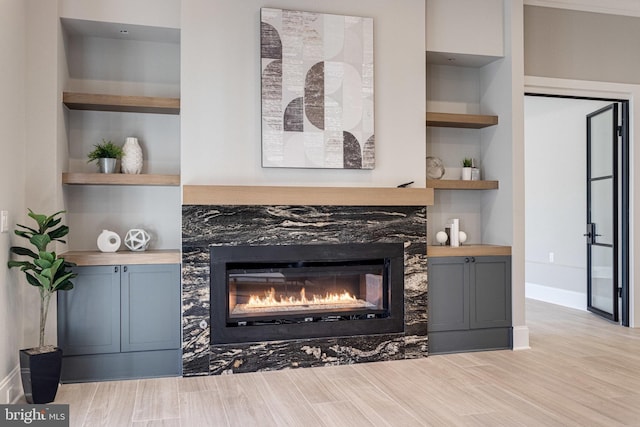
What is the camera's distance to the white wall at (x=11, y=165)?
3119mm

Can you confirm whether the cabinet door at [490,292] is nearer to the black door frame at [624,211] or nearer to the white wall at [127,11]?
the black door frame at [624,211]

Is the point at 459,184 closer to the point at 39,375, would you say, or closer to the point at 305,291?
the point at 305,291

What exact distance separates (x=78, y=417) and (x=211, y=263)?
1289 mm

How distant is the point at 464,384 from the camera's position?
3586 millimetres

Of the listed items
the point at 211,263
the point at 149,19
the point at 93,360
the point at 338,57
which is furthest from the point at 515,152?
the point at 93,360

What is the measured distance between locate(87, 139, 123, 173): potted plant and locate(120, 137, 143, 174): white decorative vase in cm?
5

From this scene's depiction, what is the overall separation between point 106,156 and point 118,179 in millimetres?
241

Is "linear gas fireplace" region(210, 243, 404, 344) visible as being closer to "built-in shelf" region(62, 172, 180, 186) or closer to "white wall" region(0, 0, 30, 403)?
"built-in shelf" region(62, 172, 180, 186)

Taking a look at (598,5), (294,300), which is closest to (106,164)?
(294,300)

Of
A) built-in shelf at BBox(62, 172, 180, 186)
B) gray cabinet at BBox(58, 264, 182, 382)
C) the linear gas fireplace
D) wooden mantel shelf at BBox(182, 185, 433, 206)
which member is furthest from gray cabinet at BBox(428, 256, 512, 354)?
built-in shelf at BBox(62, 172, 180, 186)

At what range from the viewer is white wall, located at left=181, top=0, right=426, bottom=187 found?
385cm

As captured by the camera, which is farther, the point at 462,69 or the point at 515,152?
the point at 462,69

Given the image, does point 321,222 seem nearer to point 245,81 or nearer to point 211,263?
point 211,263

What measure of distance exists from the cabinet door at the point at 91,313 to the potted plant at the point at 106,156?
753 mm
